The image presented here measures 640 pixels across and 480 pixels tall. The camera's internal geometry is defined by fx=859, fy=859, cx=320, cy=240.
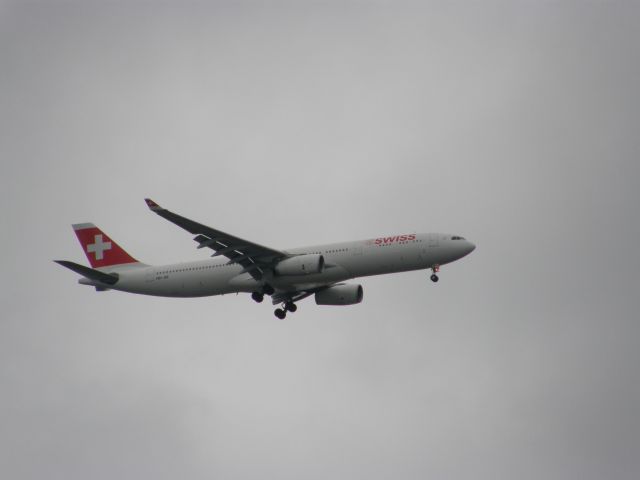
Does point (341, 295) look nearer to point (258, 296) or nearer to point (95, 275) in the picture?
point (258, 296)

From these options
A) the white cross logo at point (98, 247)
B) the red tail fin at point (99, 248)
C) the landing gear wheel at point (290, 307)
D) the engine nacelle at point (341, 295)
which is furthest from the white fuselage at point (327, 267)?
the white cross logo at point (98, 247)

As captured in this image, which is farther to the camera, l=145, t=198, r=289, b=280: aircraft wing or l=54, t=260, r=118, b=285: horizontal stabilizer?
l=54, t=260, r=118, b=285: horizontal stabilizer

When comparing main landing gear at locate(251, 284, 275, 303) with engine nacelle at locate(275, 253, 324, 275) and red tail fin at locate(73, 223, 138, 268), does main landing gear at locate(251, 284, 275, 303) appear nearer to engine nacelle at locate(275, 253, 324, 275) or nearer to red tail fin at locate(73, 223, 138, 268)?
engine nacelle at locate(275, 253, 324, 275)

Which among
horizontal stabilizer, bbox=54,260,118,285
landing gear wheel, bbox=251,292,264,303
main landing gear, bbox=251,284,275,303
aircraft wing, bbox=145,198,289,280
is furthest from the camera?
horizontal stabilizer, bbox=54,260,118,285

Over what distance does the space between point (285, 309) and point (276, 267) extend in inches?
249

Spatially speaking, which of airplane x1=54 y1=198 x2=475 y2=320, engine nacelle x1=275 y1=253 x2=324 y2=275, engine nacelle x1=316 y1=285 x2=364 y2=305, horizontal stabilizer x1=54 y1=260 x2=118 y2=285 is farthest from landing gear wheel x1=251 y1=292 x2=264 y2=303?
horizontal stabilizer x1=54 y1=260 x2=118 y2=285

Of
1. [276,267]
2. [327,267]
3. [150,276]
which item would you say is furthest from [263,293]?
[150,276]

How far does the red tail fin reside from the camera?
5762cm

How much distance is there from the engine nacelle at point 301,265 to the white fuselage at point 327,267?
488mm

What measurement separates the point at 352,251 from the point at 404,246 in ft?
9.91

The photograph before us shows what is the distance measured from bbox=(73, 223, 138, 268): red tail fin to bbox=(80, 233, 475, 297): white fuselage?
2.68 metres

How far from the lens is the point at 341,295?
5625 centimetres

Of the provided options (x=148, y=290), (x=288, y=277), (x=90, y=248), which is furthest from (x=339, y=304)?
(x=90, y=248)

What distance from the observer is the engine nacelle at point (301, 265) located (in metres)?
49.2
